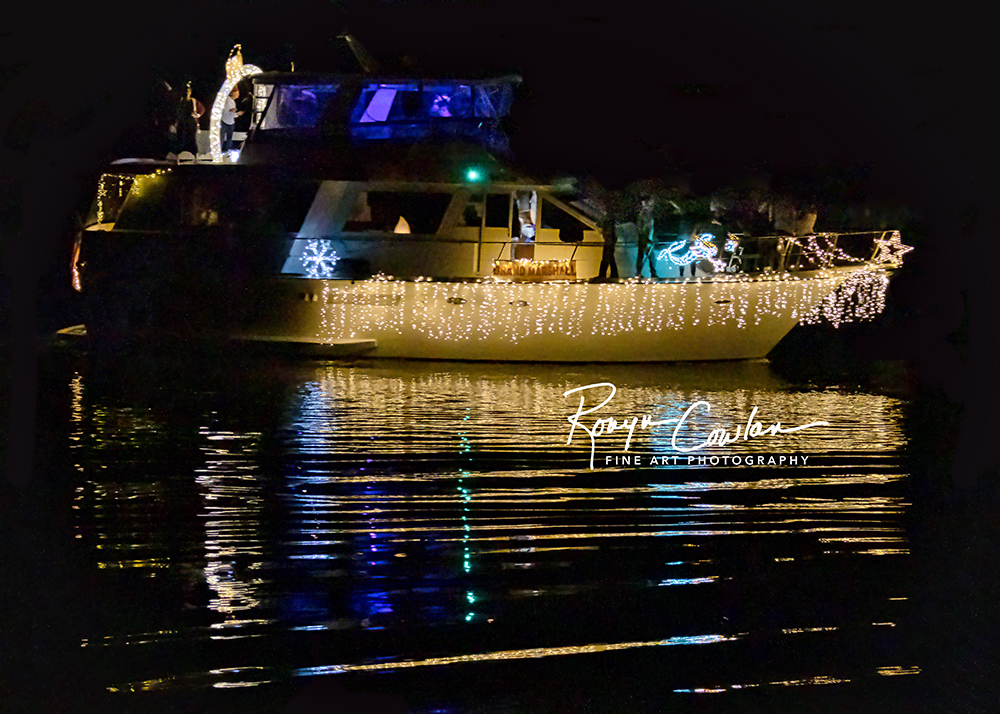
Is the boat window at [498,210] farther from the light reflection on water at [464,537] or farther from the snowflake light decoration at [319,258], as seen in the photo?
the light reflection on water at [464,537]

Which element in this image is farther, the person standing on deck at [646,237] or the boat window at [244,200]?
the person standing on deck at [646,237]

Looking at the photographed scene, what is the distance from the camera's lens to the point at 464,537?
5.46m

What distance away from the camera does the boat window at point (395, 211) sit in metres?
13.1

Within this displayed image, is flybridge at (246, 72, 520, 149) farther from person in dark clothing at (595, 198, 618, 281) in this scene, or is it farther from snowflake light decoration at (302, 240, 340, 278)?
person in dark clothing at (595, 198, 618, 281)

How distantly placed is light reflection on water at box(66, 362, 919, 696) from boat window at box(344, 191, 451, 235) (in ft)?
13.7

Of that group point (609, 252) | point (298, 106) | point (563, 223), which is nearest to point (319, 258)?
point (298, 106)

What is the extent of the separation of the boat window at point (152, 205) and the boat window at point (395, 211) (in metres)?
2.47

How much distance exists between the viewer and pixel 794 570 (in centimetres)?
510

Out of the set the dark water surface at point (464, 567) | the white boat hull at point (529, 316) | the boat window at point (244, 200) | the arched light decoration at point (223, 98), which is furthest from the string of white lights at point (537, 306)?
the dark water surface at point (464, 567)

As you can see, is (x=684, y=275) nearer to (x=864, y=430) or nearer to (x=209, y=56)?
(x=864, y=430)

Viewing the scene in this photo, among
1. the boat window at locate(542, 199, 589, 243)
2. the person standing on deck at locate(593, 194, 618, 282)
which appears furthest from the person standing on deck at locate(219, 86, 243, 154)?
the person standing on deck at locate(593, 194, 618, 282)

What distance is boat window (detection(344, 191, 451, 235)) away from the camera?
1313 cm

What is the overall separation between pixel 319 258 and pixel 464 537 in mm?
8115

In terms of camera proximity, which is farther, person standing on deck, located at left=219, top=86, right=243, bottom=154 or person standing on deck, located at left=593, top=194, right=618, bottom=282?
person standing on deck, located at left=219, top=86, right=243, bottom=154
